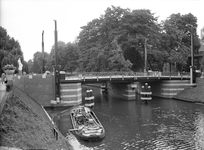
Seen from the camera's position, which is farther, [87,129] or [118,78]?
[118,78]

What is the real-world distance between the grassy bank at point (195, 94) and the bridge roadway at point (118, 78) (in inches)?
137

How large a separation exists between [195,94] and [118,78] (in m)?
15.3

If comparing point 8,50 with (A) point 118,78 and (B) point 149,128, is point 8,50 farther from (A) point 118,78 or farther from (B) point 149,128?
(B) point 149,128

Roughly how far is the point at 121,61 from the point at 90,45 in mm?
11137

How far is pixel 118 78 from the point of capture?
49.9 m

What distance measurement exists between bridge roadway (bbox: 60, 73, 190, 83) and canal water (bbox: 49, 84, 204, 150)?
7787 millimetres

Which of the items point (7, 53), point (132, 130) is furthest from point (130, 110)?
point (7, 53)

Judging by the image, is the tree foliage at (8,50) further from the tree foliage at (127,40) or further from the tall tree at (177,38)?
the tall tree at (177,38)

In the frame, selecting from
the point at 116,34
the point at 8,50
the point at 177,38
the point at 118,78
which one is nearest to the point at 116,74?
the point at 118,78

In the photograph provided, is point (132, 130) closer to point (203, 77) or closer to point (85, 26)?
point (203, 77)

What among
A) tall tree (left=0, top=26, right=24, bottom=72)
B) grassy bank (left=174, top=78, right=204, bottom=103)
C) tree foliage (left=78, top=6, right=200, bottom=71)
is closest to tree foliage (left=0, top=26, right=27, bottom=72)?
tall tree (left=0, top=26, right=24, bottom=72)

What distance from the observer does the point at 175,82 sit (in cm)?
5425

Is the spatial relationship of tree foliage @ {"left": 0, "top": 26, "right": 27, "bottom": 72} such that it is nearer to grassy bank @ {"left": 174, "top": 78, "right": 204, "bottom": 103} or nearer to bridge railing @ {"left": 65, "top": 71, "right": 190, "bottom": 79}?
bridge railing @ {"left": 65, "top": 71, "right": 190, "bottom": 79}

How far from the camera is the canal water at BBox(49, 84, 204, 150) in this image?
22.4m
